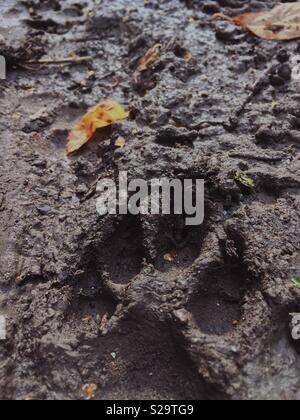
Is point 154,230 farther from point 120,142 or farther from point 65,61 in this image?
point 65,61

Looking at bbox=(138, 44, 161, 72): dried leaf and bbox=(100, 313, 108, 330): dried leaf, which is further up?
bbox=(138, 44, 161, 72): dried leaf

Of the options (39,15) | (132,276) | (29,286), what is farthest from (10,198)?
(39,15)

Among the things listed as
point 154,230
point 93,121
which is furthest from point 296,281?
point 93,121

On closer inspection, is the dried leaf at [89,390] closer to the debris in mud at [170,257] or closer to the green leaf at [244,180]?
the debris in mud at [170,257]

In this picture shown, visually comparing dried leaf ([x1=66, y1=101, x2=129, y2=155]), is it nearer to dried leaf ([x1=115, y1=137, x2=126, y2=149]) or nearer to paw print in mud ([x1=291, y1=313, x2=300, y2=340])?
dried leaf ([x1=115, y1=137, x2=126, y2=149])

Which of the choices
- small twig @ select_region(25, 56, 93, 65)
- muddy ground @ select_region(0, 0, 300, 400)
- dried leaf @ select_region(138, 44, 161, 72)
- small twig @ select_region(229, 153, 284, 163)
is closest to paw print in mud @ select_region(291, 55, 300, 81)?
muddy ground @ select_region(0, 0, 300, 400)
